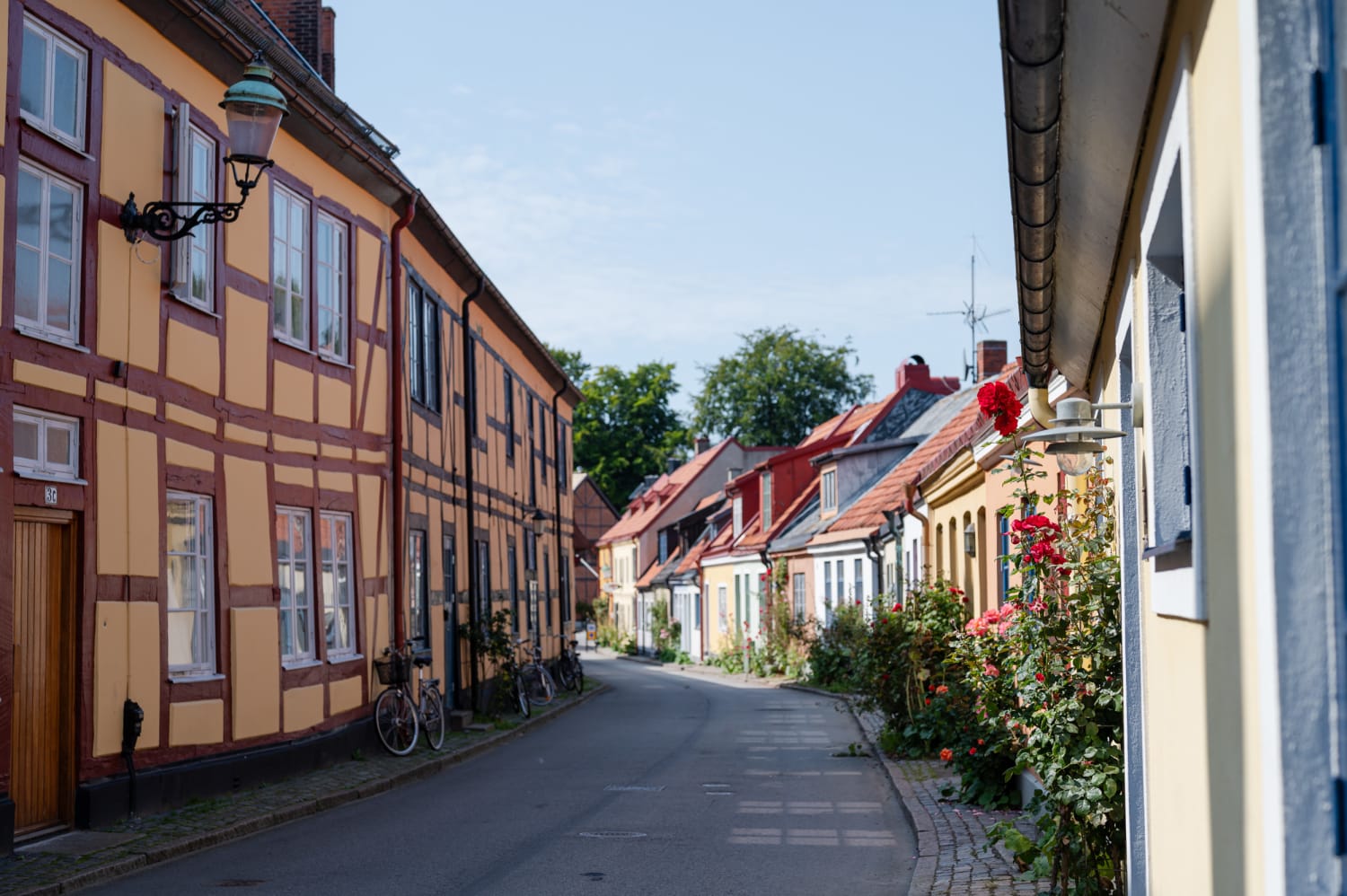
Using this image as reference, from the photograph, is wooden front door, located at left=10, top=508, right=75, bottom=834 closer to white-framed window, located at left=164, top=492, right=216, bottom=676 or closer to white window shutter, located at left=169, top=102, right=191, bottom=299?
white-framed window, located at left=164, top=492, right=216, bottom=676

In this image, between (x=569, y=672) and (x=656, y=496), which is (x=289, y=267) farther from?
(x=656, y=496)

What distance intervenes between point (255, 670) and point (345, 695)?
7.48 feet

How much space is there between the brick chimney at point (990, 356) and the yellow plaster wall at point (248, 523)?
75.9ft

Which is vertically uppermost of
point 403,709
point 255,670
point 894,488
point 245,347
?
point 245,347

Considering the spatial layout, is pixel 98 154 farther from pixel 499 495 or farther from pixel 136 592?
pixel 499 495

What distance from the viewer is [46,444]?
10.2 metres

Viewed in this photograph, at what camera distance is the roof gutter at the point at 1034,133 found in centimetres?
355

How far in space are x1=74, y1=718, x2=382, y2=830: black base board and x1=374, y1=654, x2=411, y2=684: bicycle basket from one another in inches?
20.8

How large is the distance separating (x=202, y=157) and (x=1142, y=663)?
9943mm

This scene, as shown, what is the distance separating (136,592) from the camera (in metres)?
11.3

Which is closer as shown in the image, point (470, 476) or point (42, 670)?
point (42, 670)

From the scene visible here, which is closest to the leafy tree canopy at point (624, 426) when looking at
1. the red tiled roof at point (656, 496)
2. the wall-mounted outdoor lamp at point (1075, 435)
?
the red tiled roof at point (656, 496)

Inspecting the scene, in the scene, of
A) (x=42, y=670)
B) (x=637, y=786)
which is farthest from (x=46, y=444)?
(x=637, y=786)

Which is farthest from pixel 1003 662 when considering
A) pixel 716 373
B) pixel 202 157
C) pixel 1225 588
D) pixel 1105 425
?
pixel 716 373
